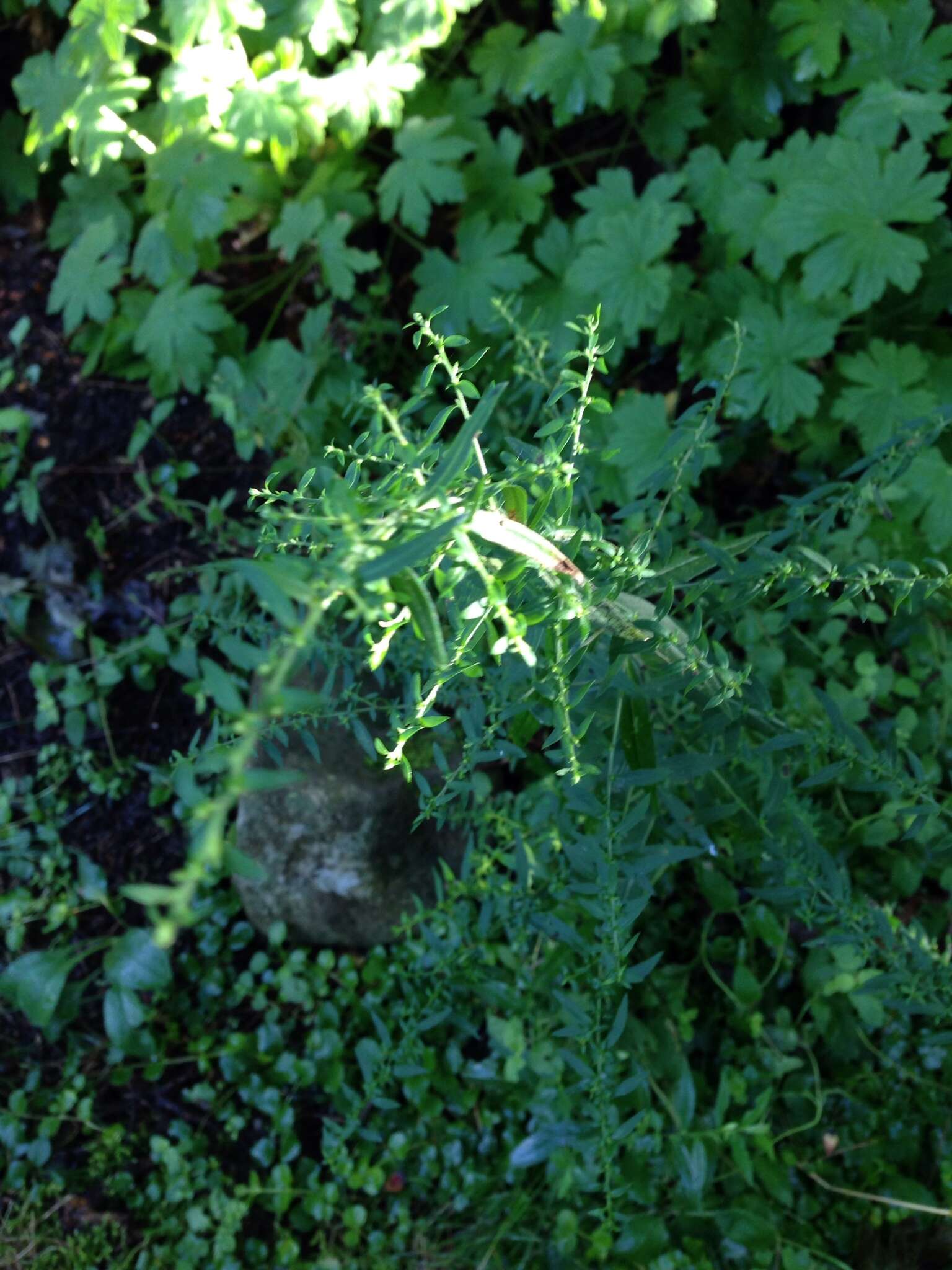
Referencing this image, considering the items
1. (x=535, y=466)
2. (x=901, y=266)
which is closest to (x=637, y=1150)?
(x=535, y=466)

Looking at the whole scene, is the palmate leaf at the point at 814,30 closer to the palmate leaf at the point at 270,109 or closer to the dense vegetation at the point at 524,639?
the dense vegetation at the point at 524,639

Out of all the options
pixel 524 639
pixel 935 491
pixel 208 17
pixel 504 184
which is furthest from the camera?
pixel 504 184

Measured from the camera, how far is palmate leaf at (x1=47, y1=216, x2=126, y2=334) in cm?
252

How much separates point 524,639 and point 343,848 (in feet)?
4.29

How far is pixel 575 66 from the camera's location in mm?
2223

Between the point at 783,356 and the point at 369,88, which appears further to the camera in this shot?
the point at 369,88

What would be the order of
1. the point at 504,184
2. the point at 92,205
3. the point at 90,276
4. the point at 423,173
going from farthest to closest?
1. the point at 92,205
2. the point at 90,276
3. the point at 504,184
4. the point at 423,173

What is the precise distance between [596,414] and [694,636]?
4.09ft

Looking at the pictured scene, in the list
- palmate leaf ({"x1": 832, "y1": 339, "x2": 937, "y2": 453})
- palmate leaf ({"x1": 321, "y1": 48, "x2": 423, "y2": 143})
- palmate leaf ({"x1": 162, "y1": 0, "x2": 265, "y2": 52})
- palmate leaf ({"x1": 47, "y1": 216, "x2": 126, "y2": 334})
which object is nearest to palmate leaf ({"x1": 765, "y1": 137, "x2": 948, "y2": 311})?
palmate leaf ({"x1": 832, "y1": 339, "x2": 937, "y2": 453})

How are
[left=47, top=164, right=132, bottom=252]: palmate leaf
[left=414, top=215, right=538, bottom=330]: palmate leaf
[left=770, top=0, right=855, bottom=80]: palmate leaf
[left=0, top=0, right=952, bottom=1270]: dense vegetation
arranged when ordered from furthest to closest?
1. [left=47, top=164, right=132, bottom=252]: palmate leaf
2. [left=414, top=215, right=538, bottom=330]: palmate leaf
3. [left=770, top=0, right=855, bottom=80]: palmate leaf
4. [left=0, top=0, right=952, bottom=1270]: dense vegetation

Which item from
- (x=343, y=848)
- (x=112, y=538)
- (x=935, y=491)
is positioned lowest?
(x=343, y=848)

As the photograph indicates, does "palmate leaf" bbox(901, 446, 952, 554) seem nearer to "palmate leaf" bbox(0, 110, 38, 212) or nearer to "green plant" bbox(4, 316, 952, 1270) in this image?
"green plant" bbox(4, 316, 952, 1270)

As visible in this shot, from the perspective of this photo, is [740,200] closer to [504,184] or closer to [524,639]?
[504,184]

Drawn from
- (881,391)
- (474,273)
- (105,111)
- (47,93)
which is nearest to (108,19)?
(105,111)
